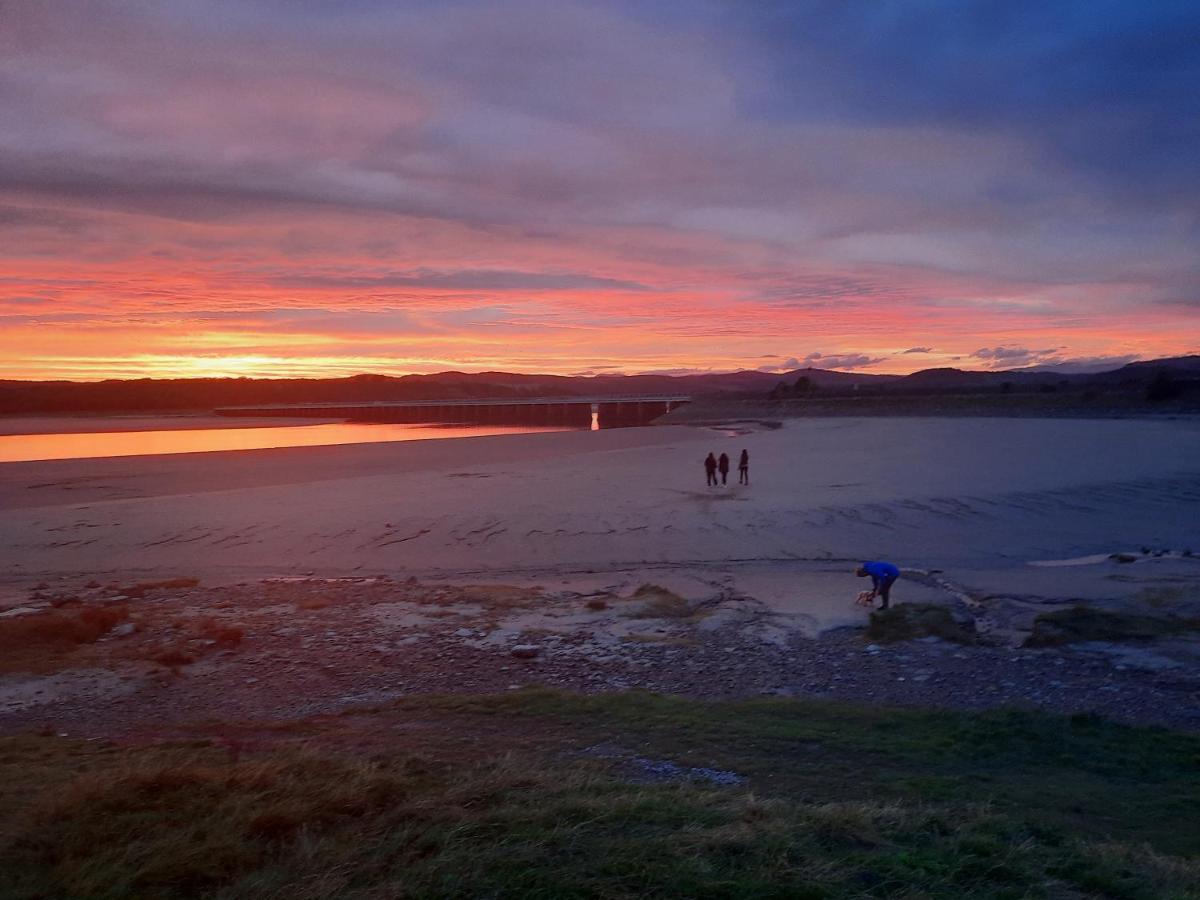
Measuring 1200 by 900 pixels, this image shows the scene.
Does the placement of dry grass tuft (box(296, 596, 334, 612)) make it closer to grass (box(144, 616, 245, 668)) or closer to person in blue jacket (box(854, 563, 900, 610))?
grass (box(144, 616, 245, 668))

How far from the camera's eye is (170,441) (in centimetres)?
5719

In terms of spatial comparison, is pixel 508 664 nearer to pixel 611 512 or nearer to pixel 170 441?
pixel 611 512

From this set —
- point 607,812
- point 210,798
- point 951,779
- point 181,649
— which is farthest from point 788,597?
point 210,798

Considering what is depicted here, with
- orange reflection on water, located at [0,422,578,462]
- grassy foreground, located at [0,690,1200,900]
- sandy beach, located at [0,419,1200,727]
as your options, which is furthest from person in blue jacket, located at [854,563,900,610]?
orange reflection on water, located at [0,422,578,462]

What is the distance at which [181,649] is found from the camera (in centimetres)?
1133

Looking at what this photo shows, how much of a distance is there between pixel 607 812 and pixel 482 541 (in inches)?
606

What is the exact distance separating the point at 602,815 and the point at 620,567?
1255 centimetres

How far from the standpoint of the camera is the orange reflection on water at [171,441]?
48.2 meters

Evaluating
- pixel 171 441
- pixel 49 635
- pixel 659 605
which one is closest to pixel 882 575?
pixel 659 605

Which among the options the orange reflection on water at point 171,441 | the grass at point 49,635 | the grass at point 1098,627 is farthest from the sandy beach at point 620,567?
the orange reflection on water at point 171,441

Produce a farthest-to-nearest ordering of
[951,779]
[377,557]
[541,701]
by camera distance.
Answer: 1. [377,557]
2. [541,701]
3. [951,779]

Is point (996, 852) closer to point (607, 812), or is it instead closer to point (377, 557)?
point (607, 812)

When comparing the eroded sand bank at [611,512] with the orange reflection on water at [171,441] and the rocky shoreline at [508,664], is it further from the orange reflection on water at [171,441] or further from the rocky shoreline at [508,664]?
the orange reflection on water at [171,441]

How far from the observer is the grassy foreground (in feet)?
14.9
